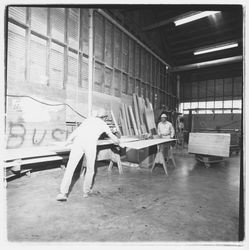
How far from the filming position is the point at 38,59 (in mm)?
4453

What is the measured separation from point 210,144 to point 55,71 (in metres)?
5.03

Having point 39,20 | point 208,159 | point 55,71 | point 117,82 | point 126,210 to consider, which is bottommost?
point 126,210

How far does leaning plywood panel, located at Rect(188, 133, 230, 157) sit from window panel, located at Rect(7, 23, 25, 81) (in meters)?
5.30

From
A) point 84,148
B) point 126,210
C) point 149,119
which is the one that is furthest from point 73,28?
point 126,210

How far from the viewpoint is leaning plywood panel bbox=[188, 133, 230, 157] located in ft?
17.6

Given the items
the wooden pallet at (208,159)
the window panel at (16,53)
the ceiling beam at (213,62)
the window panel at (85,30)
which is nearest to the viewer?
the window panel at (16,53)

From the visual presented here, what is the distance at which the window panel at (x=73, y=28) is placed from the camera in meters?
5.24

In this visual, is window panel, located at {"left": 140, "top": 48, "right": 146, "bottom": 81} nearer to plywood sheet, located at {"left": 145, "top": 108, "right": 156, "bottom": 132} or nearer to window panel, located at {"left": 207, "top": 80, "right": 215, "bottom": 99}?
plywood sheet, located at {"left": 145, "top": 108, "right": 156, "bottom": 132}

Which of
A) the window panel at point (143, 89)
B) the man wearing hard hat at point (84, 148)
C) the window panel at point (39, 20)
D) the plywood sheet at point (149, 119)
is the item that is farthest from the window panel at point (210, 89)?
the man wearing hard hat at point (84, 148)

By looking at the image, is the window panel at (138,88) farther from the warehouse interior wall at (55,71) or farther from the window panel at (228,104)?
the window panel at (228,104)

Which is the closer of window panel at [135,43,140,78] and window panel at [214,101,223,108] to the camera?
window panel at [135,43,140,78]

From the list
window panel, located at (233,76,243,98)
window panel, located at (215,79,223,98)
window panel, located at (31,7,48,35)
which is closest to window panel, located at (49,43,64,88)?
window panel, located at (31,7,48,35)

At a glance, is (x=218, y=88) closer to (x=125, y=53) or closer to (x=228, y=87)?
(x=228, y=87)

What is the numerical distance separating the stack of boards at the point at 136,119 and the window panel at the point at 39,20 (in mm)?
3586
